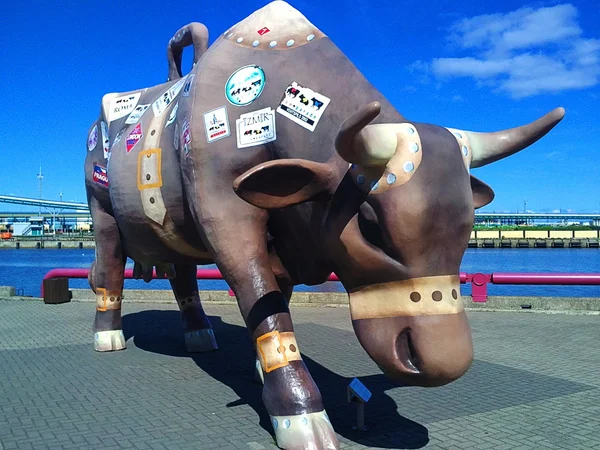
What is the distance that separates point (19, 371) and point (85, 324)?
9.97ft

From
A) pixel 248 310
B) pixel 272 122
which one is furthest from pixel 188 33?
→ pixel 248 310

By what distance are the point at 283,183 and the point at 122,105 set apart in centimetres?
358

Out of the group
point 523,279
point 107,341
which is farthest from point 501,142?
point 523,279

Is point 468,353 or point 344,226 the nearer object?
point 468,353

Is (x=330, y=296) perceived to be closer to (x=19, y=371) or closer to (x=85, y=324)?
(x=85, y=324)

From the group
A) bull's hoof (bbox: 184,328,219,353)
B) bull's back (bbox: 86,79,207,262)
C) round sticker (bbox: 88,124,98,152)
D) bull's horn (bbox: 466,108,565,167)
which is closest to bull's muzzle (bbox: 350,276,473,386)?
bull's horn (bbox: 466,108,565,167)

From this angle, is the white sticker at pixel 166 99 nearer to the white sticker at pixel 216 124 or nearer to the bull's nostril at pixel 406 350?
the white sticker at pixel 216 124

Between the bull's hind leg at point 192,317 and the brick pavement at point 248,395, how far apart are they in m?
0.17

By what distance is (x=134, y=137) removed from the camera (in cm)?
516

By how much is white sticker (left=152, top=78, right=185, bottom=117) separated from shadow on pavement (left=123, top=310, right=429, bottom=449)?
8.33 ft

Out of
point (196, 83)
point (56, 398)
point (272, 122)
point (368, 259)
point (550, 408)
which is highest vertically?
point (196, 83)

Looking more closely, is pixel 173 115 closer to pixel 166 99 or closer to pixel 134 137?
pixel 166 99

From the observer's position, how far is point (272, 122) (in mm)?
3723

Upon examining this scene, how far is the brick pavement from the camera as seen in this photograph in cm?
374
